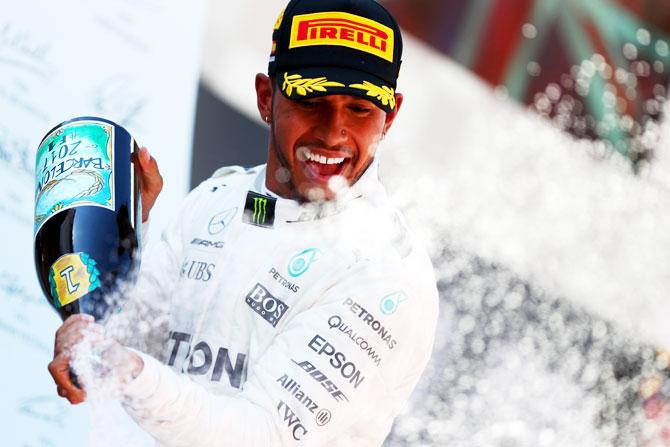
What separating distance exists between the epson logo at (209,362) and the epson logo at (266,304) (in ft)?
0.20

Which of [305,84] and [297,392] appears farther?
[305,84]

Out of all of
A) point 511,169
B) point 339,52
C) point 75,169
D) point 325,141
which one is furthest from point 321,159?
point 511,169

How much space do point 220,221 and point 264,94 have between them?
0.71 feet

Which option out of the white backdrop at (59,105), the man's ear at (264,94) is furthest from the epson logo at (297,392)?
the white backdrop at (59,105)

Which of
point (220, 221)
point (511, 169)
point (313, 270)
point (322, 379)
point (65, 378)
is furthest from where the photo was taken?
point (511, 169)

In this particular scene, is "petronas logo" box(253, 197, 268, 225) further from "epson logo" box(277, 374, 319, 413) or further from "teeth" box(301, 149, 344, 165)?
"epson logo" box(277, 374, 319, 413)

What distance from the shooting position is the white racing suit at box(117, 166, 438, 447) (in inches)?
51.8

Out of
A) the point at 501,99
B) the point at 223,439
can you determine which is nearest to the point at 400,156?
the point at 501,99

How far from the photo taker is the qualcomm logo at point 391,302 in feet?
4.61

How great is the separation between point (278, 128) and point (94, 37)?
0.69 meters

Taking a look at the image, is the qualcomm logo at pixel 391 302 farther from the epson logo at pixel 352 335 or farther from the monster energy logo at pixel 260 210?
the monster energy logo at pixel 260 210

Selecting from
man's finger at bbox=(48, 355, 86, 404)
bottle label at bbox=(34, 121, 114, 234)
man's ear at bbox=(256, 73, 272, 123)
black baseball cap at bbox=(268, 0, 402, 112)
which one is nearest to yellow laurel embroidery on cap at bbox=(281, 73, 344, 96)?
black baseball cap at bbox=(268, 0, 402, 112)

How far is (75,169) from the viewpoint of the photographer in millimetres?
1311

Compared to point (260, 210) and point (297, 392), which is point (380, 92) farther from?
point (297, 392)
